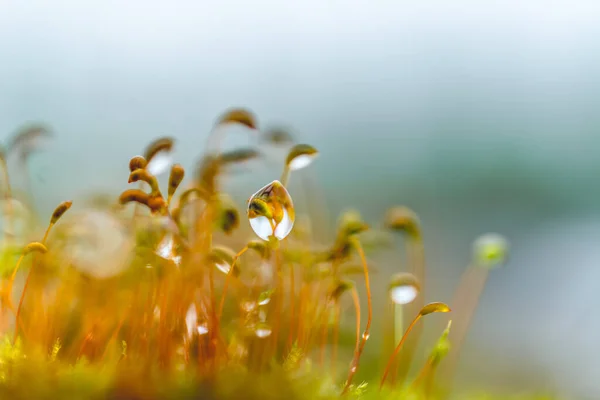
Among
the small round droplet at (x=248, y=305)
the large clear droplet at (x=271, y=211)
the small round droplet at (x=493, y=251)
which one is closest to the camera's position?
the large clear droplet at (x=271, y=211)

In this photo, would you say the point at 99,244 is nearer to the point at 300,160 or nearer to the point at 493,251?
the point at 300,160

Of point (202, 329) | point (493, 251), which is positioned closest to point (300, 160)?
point (202, 329)

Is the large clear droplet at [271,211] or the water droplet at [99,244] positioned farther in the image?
the water droplet at [99,244]

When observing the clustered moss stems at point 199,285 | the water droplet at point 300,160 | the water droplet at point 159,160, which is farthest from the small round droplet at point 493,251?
the water droplet at point 159,160

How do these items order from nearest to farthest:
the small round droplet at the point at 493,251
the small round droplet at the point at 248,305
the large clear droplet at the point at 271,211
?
1. the large clear droplet at the point at 271,211
2. the small round droplet at the point at 248,305
3. the small round droplet at the point at 493,251

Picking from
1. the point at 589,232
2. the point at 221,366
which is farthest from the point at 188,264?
the point at 589,232

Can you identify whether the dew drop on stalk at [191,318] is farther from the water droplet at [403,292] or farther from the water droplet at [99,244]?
the water droplet at [403,292]

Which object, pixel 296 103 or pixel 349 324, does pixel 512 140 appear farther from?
pixel 349 324
